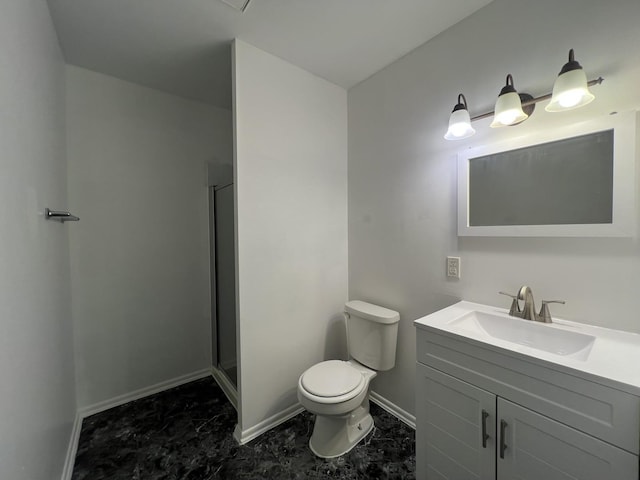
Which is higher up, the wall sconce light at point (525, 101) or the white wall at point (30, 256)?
the wall sconce light at point (525, 101)

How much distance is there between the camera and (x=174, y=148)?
221 centimetres

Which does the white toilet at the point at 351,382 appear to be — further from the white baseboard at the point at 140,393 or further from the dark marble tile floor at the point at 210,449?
the white baseboard at the point at 140,393

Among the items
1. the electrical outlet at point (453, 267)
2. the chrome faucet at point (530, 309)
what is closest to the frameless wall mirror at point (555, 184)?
the electrical outlet at point (453, 267)

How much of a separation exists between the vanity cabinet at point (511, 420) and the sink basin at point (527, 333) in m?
0.15

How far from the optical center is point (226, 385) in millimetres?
2131

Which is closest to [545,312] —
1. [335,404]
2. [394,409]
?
[335,404]

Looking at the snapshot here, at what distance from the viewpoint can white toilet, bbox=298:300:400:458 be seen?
1412 mm

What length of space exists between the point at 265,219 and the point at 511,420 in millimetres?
1503

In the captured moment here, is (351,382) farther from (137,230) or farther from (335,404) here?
(137,230)

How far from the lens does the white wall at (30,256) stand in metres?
0.78

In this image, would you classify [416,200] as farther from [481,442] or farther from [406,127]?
[481,442]

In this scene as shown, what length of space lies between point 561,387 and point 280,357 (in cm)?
146

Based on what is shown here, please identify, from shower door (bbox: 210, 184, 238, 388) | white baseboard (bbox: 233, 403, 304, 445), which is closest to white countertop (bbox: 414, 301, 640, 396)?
white baseboard (bbox: 233, 403, 304, 445)

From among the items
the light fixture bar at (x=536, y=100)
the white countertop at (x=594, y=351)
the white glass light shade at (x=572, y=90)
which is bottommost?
the white countertop at (x=594, y=351)
